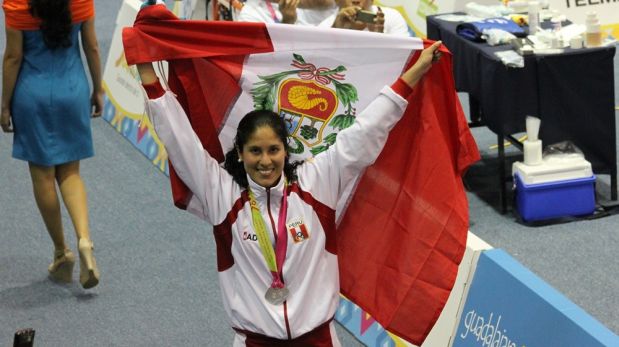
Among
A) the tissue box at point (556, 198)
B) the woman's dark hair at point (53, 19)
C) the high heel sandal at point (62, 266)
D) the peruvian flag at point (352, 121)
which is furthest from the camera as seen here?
the tissue box at point (556, 198)

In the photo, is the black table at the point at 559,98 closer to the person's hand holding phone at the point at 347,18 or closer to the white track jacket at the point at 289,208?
the person's hand holding phone at the point at 347,18

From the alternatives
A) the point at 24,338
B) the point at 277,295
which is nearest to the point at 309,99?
the point at 277,295

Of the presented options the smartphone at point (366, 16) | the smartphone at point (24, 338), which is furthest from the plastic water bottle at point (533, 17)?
the smartphone at point (24, 338)

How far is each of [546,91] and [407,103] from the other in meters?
2.92

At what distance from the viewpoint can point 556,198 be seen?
661 cm

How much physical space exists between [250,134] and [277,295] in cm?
54

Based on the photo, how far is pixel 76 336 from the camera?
18.4 feet

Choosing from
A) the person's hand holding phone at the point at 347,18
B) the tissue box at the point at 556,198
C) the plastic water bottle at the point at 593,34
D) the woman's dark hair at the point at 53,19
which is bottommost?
the tissue box at the point at 556,198

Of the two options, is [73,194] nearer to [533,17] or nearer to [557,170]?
[557,170]

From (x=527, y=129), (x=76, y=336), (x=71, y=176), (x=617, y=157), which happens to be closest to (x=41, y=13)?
(x=71, y=176)

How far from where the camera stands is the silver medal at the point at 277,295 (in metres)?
3.83

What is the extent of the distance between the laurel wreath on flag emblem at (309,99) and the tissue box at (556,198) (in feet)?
8.59

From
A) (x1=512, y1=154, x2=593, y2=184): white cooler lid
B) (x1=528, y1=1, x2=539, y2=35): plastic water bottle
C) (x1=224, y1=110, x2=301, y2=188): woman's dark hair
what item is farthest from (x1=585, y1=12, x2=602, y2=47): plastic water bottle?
(x1=224, y1=110, x2=301, y2=188): woman's dark hair

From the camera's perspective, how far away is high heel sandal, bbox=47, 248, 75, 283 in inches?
→ 239
